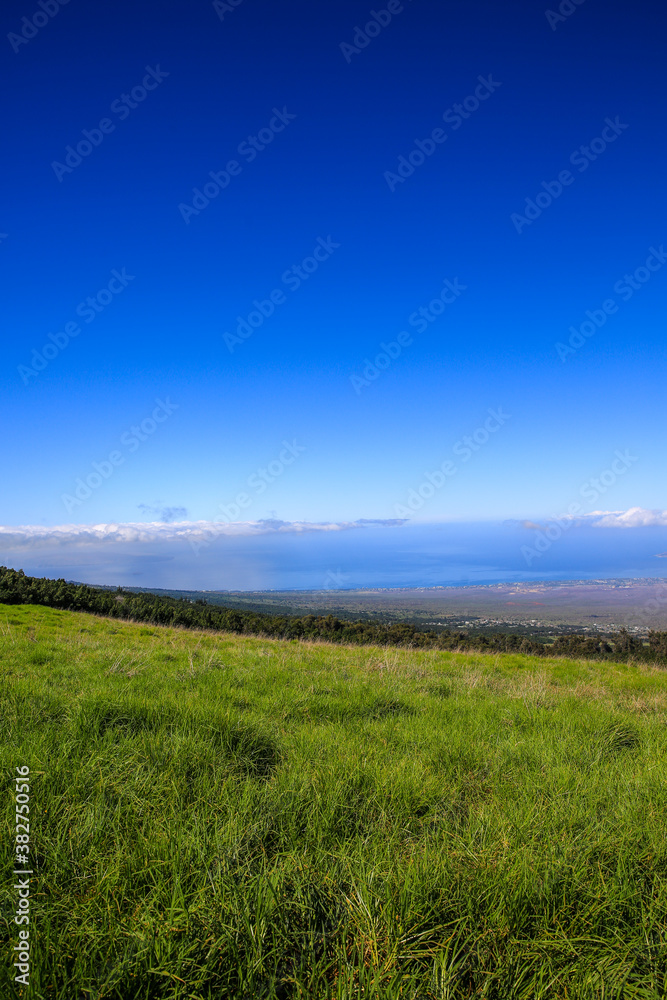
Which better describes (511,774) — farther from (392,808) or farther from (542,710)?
(542,710)

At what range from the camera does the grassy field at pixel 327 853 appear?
5.42ft

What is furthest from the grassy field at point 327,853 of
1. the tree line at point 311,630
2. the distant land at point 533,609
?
the distant land at point 533,609

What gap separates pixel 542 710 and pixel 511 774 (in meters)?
1.97

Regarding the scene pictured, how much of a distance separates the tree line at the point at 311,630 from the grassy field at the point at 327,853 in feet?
46.0

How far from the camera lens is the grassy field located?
65.1 inches

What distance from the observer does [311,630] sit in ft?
76.6

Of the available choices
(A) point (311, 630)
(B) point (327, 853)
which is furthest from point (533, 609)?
(B) point (327, 853)

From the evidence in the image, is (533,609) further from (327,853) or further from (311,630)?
(327,853)

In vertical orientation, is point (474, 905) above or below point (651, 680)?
above

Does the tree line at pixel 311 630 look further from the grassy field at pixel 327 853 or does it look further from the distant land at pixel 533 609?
the grassy field at pixel 327 853

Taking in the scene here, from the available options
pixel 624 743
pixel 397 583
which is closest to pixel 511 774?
pixel 624 743

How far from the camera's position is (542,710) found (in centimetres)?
497

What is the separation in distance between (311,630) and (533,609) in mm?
60375

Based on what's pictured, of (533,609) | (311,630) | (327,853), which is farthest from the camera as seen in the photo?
(533,609)
